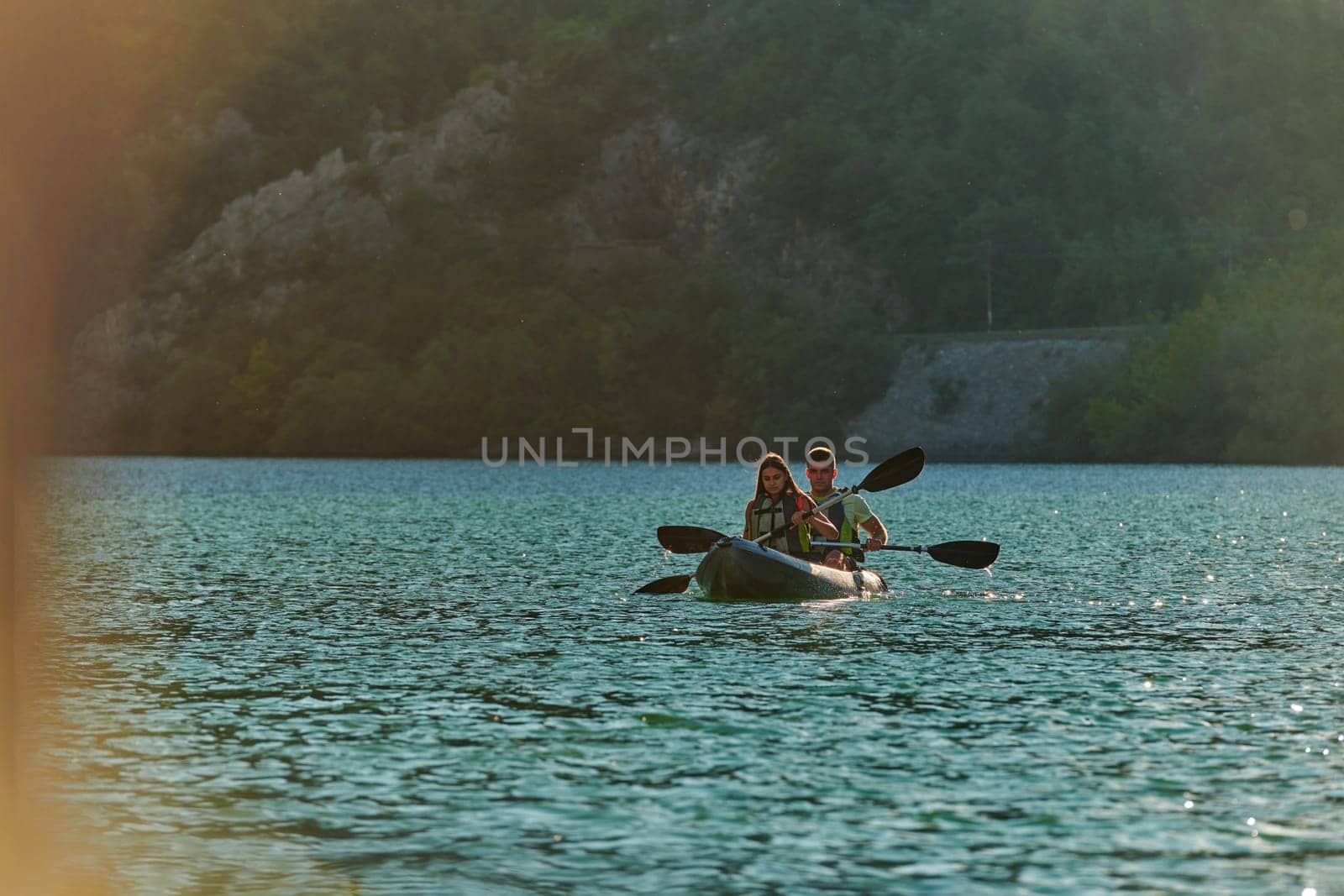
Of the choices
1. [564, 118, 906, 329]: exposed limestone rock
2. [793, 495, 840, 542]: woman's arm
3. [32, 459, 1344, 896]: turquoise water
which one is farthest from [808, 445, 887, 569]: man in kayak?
[564, 118, 906, 329]: exposed limestone rock

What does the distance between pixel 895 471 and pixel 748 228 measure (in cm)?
14364

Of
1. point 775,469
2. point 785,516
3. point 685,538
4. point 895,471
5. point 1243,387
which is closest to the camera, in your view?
point 775,469

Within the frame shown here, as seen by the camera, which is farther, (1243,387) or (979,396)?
(979,396)

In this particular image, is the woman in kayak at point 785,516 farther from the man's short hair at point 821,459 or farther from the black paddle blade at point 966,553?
the black paddle blade at point 966,553

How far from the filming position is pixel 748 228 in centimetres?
17112

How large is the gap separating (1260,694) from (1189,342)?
348 ft

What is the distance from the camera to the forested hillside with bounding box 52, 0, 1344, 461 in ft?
462

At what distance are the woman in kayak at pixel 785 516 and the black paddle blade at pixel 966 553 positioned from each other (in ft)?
10.9

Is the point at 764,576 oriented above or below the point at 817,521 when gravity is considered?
below

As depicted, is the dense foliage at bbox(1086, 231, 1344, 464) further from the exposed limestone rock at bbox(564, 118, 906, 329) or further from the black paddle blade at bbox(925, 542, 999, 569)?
the black paddle blade at bbox(925, 542, 999, 569)

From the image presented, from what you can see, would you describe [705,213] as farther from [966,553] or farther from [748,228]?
[966,553]

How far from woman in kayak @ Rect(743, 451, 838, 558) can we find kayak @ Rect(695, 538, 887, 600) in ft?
1.99

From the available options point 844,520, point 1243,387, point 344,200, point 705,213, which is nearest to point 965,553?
point 844,520

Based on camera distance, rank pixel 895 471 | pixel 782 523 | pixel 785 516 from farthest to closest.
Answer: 1. pixel 895 471
2. pixel 782 523
3. pixel 785 516
